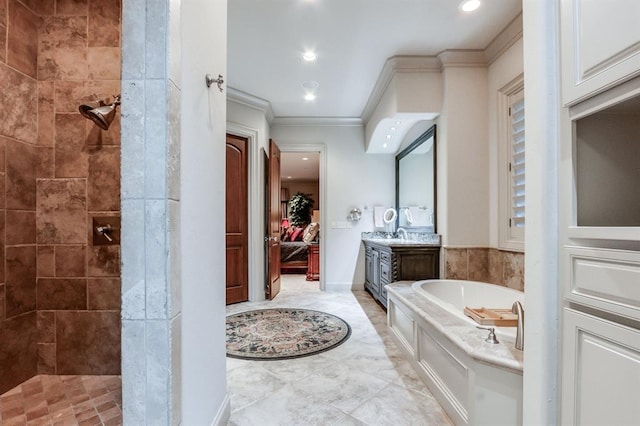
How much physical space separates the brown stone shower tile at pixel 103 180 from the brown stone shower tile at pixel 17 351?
31.0 inches

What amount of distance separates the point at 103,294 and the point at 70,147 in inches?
38.5

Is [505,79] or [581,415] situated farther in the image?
[505,79]

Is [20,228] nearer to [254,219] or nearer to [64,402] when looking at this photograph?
[64,402]

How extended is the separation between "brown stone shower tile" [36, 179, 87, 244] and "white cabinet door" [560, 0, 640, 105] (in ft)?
8.42

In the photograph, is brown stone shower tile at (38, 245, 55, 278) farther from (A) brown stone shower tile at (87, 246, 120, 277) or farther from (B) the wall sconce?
(B) the wall sconce

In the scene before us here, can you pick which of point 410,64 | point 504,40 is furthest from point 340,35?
point 504,40

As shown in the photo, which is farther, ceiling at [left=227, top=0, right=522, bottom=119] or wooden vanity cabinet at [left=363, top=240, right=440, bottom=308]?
wooden vanity cabinet at [left=363, top=240, right=440, bottom=308]

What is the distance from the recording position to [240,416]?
1.74 metres

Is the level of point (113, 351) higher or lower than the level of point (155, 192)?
lower

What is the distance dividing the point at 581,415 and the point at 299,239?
6877 mm

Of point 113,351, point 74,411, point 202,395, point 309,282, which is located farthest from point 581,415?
point 309,282

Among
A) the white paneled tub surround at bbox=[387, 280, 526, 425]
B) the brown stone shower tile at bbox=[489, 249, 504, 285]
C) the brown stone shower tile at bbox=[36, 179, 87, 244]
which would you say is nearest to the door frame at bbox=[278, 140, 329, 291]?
the white paneled tub surround at bbox=[387, 280, 526, 425]

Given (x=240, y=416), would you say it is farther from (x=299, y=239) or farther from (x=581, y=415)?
(x=299, y=239)

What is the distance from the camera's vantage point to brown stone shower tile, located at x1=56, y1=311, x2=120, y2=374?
196 cm
